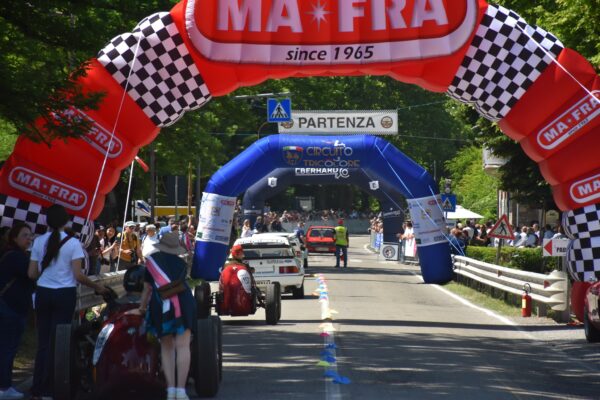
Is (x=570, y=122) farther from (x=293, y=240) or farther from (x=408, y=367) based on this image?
(x=293, y=240)

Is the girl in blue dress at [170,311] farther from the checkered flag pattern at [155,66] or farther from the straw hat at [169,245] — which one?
the checkered flag pattern at [155,66]

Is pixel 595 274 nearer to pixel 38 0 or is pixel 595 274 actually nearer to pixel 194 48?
pixel 194 48

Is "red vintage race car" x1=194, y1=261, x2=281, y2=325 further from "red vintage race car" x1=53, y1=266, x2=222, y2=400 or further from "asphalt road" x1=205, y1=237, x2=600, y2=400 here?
"red vintage race car" x1=53, y1=266, x2=222, y2=400

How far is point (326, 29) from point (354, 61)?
590 mm

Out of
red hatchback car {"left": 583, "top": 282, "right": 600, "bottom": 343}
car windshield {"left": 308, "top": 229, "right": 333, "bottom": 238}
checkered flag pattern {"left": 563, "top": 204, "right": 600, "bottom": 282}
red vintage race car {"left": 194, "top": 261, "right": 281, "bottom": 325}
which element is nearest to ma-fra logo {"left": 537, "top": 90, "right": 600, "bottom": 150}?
checkered flag pattern {"left": 563, "top": 204, "right": 600, "bottom": 282}

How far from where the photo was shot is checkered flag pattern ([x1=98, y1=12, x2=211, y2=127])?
16.3 meters

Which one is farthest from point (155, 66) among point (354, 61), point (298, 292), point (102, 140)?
point (298, 292)

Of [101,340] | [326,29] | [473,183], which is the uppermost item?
[473,183]

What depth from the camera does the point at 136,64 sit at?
16391 mm

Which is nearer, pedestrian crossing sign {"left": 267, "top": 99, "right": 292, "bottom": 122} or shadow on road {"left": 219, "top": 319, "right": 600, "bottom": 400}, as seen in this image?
shadow on road {"left": 219, "top": 319, "right": 600, "bottom": 400}

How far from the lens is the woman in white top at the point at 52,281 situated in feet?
37.4

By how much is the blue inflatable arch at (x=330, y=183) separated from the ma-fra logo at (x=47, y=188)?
24381 millimetres

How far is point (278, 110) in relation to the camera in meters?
37.0

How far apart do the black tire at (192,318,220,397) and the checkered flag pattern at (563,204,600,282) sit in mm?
7039
